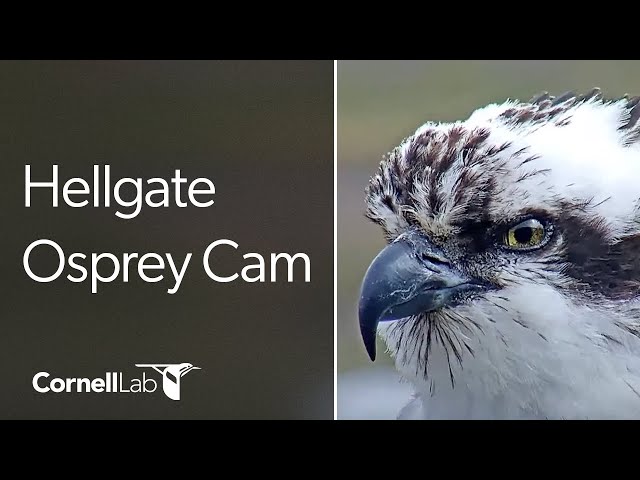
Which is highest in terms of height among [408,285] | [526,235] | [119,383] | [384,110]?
[384,110]

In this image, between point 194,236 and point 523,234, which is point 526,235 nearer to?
point 523,234

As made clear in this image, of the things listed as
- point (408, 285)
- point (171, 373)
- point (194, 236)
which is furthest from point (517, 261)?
point (171, 373)

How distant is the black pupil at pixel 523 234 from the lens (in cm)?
231

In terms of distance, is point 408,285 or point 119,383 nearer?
point 408,285

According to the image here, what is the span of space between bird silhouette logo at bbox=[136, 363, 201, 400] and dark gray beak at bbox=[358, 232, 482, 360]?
0.80 m

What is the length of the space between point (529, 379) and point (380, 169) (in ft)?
2.27

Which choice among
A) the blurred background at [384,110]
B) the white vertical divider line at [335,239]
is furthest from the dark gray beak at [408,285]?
the white vertical divider line at [335,239]

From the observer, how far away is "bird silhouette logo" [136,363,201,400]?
9.58 feet

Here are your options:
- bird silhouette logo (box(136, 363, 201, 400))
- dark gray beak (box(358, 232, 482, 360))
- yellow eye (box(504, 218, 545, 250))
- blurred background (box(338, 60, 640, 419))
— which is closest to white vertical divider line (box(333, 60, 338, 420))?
blurred background (box(338, 60, 640, 419))

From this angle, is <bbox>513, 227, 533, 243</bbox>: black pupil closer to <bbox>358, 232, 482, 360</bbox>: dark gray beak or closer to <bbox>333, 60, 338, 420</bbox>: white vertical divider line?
<bbox>358, 232, 482, 360</bbox>: dark gray beak

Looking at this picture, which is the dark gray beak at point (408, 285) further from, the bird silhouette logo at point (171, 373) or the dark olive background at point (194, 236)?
the bird silhouette logo at point (171, 373)

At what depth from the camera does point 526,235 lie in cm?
231

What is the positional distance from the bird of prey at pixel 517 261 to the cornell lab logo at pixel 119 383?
799mm

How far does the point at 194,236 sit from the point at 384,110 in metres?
0.72
